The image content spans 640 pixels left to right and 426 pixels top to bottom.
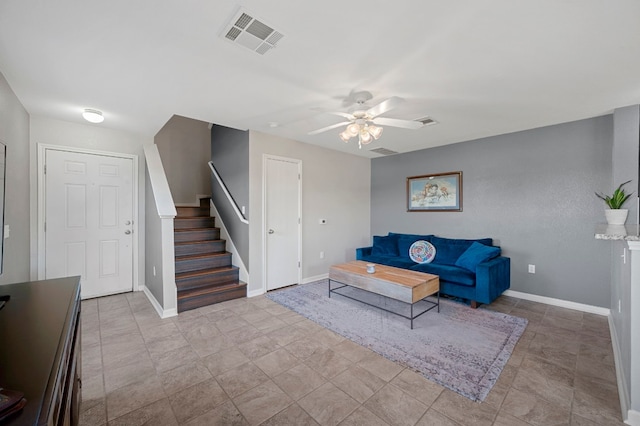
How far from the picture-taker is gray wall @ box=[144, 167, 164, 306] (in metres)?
3.22

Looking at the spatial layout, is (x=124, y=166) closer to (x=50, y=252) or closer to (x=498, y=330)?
(x=50, y=252)

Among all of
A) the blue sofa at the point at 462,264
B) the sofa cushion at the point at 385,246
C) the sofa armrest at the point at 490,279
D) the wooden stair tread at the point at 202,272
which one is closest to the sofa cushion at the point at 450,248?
the blue sofa at the point at 462,264

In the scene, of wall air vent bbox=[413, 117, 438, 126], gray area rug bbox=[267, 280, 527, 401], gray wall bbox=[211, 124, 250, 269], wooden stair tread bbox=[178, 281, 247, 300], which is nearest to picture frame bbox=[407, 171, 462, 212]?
wall air vent bbox=[413, 117, 438, 126]

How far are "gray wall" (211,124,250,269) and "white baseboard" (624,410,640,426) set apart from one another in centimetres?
373

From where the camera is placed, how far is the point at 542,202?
3.64 metres

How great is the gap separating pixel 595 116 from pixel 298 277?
178 inches

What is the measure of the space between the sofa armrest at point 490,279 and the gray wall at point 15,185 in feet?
16.1

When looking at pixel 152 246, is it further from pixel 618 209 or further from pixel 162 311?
pixel 618 209

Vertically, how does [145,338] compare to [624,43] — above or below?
below

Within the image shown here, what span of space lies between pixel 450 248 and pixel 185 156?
5260 mm

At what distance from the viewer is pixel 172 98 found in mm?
2750

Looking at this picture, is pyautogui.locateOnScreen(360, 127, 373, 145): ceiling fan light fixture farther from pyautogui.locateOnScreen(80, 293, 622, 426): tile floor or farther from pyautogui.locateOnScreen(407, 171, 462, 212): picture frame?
pyautogui.locateOnScreen(407, 171, 462, 212): picture frame

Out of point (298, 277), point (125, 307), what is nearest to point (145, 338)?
point (125, 307)

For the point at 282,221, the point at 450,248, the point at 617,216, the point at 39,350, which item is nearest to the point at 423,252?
the point at 450,248
